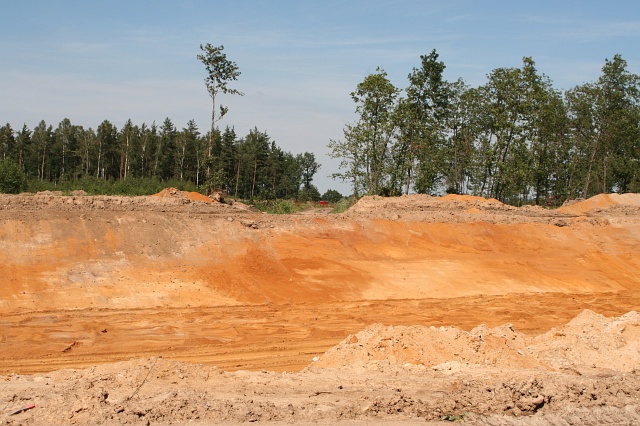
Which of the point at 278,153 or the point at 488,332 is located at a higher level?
the point at 278,153

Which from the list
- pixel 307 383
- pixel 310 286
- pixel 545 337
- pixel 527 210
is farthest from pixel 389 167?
pixel 307 383

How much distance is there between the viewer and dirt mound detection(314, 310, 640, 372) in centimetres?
822

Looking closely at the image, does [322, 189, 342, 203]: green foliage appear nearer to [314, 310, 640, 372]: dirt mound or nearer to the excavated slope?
the excavated slope

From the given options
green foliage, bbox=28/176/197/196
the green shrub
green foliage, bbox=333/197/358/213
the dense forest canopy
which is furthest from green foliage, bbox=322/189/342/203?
green foliage, bbox=333/197/358/213

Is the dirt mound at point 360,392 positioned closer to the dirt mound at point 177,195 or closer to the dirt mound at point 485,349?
the dirt mound at point 485,349

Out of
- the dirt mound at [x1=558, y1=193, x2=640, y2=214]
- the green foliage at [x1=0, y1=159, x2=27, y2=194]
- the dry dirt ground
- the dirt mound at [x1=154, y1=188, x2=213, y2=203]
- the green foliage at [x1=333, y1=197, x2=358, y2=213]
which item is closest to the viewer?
the dry dirt ground

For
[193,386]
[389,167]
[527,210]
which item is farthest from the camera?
[389,167]

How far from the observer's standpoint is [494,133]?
3031cm

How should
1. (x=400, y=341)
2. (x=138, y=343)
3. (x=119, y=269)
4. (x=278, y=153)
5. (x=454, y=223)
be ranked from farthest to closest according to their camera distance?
(x=278, y=153)
(x=454, y=223)
(x=119, y=269)
(x=138, y=343)
(x=400, y=341)

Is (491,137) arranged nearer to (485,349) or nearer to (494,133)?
(494,133)

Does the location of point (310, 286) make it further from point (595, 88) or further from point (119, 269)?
point (595, 88)

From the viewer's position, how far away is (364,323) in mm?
12812

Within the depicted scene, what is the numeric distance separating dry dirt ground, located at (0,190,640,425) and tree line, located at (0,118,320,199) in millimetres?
35487

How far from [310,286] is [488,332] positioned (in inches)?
268
